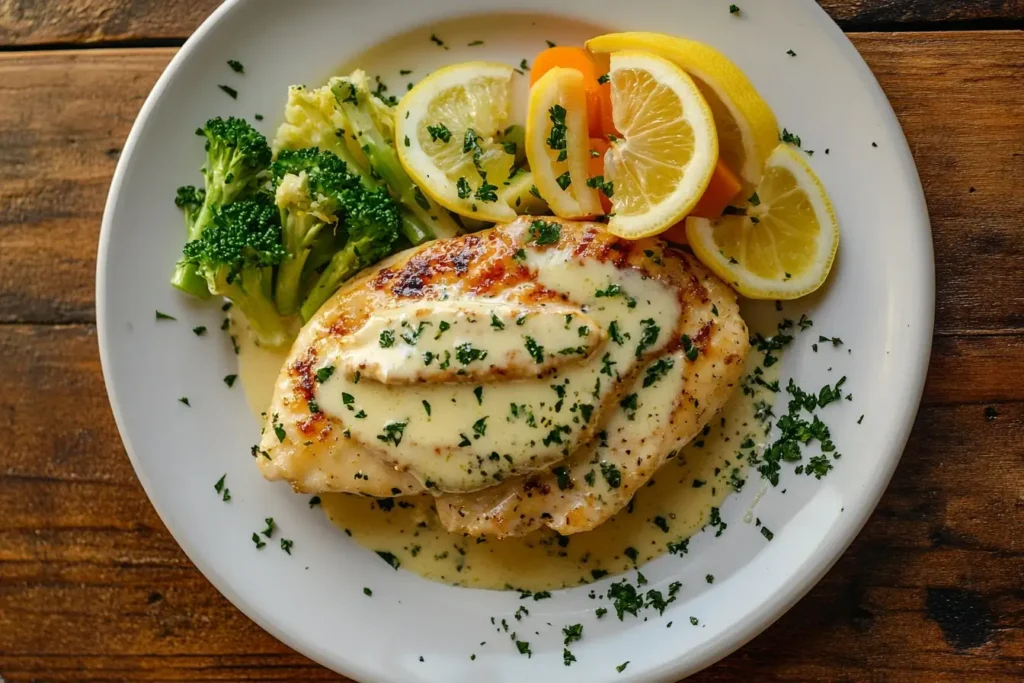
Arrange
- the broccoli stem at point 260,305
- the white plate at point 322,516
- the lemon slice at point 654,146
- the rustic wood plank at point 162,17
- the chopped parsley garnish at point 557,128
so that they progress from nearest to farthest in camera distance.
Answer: the lemon slice at point 654,146, the chopped parsley garnish at point 557,128, the white plate at point 322,516, the broccoli stem at point 260,305, the rustic wood plank at point 162,17

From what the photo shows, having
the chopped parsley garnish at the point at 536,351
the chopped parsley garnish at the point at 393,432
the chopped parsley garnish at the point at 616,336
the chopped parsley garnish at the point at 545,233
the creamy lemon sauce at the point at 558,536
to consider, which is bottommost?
the creamy lemon sauce at the point at 558,536

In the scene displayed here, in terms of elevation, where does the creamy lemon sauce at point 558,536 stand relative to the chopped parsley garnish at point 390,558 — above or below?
above

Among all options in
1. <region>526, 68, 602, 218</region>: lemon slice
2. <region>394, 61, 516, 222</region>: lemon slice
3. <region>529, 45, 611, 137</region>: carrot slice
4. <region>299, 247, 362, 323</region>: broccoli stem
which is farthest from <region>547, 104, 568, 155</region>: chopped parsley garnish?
<region>299, 247, 362, 323</region>: broccoli stem

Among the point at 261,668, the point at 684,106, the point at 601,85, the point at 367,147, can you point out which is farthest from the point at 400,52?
the point at 261,668

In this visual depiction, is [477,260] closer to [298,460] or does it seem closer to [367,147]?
[367,147]

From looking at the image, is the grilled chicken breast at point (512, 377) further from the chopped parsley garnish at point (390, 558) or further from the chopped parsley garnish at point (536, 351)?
the chopped parsley garnish at point (390, 558)

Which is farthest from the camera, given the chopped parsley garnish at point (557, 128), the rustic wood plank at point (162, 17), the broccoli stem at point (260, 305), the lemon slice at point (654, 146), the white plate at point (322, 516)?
the rustic wood plank at point (162, 17)

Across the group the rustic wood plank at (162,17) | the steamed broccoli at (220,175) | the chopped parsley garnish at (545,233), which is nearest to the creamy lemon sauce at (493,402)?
the chopped parsley garnish at (545,233)
